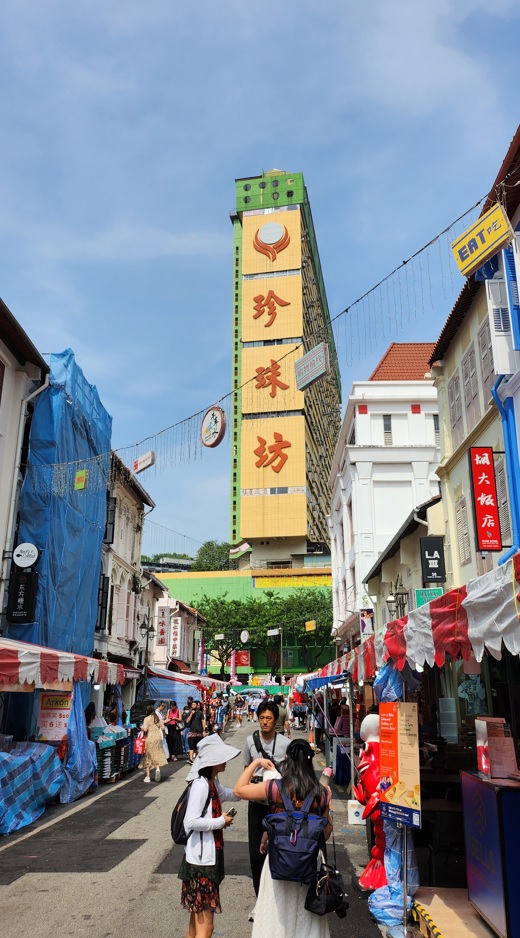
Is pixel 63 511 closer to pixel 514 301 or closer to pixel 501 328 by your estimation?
pixel 501 328

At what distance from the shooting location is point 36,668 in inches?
442

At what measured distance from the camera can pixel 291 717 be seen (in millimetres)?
38406

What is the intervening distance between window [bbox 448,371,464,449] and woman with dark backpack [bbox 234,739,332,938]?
41.9ft

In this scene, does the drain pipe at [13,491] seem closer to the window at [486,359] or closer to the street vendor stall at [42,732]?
the street vendor stall at [42,732]

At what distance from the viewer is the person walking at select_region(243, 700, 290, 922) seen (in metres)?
5.95

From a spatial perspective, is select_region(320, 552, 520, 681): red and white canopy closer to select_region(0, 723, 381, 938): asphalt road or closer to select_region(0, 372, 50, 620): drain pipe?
select_region(0, 723, 381, 938): asphalt road

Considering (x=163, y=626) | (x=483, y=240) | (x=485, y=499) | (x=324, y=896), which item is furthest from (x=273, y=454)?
(x=324, y=896)

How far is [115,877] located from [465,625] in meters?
5.40

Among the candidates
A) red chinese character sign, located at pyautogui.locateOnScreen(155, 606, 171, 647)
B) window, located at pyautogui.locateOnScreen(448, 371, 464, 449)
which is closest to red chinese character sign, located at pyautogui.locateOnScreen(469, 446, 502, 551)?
window, located at pyautogui.locateOnScreen(448, 371, 464, 449)

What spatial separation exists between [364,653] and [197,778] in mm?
4998

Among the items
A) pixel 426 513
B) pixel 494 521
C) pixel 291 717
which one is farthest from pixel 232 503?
pixel 494 521

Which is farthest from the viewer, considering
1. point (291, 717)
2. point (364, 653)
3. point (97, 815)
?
point (291, 717)

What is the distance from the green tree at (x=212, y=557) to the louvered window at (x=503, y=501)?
284 feet

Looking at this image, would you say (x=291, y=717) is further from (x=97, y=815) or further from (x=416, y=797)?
(x=416, y=797)
